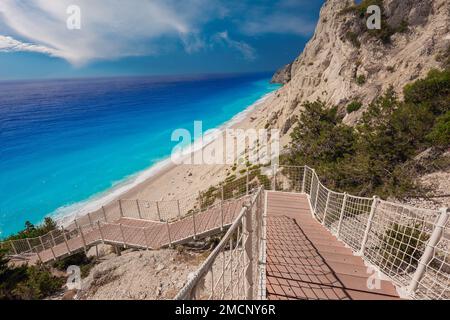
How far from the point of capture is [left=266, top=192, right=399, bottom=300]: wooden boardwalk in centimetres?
356

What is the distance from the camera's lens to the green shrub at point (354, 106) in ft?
59.8

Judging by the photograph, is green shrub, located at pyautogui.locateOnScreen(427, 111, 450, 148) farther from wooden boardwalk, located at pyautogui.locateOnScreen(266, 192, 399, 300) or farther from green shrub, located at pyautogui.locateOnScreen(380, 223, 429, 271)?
wooden boardwalk, located at pyautogui.locateOnScreen(266, 192, 399, 300)

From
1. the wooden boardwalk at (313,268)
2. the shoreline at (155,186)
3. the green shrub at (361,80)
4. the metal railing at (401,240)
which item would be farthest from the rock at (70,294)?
the green shrub at (361,80)

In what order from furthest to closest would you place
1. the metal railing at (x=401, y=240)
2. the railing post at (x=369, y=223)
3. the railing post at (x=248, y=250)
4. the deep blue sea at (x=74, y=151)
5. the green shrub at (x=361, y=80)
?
the deep blue sea at (x=74, y=151) < the green shrub at (x=361, y=80) < the railing post at (x=369, y=223) < the metal railing at (x=401, y=240) < the railing post at (x=248, y=250)

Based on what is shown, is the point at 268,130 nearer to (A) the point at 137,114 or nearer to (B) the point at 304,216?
(B) the point at 304,216

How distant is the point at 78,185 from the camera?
1004 inches

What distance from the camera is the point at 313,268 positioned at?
4.20m

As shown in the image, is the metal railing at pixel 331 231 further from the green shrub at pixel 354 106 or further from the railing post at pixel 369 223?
the green shrub at pixel 354 106

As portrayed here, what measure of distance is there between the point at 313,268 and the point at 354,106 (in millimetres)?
17800

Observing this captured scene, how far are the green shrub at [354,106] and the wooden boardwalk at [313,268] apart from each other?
15.2 metres

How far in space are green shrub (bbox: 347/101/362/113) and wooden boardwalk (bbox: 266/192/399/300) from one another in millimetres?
15194

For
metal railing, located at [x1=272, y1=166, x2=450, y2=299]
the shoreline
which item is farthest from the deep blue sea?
metal railing, located at [x1=272, y1=166, x2=450, y2=299]

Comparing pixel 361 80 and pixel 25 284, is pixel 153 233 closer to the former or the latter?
pixel 25 284

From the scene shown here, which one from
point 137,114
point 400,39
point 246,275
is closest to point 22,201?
point 246,275
